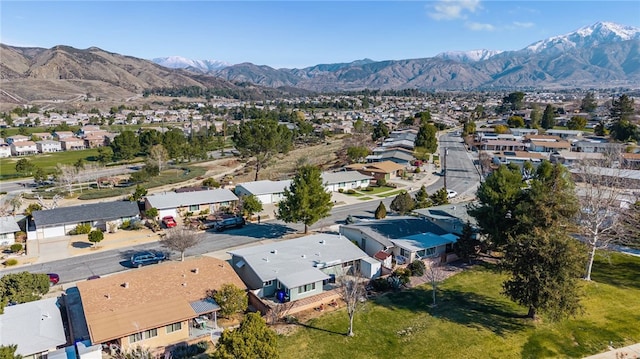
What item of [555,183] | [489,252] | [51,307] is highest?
[555,183]

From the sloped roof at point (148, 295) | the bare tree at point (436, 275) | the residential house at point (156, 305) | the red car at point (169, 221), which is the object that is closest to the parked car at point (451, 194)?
the bare tree at point (436, 275)

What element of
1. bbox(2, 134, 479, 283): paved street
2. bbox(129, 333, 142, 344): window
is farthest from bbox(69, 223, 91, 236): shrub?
bbox(129, 333, 142, 344): window

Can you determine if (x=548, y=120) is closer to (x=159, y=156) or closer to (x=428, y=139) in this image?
(x=428, y=139)

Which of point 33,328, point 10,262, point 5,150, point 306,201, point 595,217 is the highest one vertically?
point 5,150

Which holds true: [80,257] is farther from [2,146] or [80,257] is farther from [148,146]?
[2,146]

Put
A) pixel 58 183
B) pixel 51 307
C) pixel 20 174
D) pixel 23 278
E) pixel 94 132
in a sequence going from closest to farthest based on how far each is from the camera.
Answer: pixel 51 307, pixel 23 278, pixel 58 183, pixel 20 174, pixel 94 132

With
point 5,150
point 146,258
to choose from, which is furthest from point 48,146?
point 146,258

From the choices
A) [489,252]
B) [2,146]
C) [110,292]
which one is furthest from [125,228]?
[2,146]
